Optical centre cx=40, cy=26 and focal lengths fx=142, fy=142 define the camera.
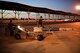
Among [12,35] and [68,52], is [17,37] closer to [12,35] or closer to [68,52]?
[12,35]

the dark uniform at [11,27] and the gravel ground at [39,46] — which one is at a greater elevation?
the dark uniform at [11,27]

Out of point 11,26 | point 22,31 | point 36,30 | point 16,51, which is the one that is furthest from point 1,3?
point 16,51

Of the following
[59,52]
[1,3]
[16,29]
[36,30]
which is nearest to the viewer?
[59,52]

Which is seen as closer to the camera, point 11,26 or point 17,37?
point 17,37

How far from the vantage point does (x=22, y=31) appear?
15617 millimetres

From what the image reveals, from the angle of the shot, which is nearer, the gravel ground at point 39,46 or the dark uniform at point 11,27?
the gravel ground at point 39,46

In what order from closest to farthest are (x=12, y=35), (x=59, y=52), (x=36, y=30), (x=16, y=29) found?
(x=59, y=52) → (x=36, y=30) → (x=16, y=29) → (x=12, y=35)

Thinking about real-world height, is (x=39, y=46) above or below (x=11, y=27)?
below

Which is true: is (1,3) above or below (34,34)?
above

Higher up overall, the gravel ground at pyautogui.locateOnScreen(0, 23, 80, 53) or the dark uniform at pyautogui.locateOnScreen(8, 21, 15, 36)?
the dark uniform at pyautogui.locateOnScreen(8, 21, 15, 36)

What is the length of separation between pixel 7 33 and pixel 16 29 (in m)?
2.54

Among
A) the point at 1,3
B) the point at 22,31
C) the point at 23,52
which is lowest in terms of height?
the point at 23,52

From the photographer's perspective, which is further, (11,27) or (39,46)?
(11,27)

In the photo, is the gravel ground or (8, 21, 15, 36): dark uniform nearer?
the gravel ground
